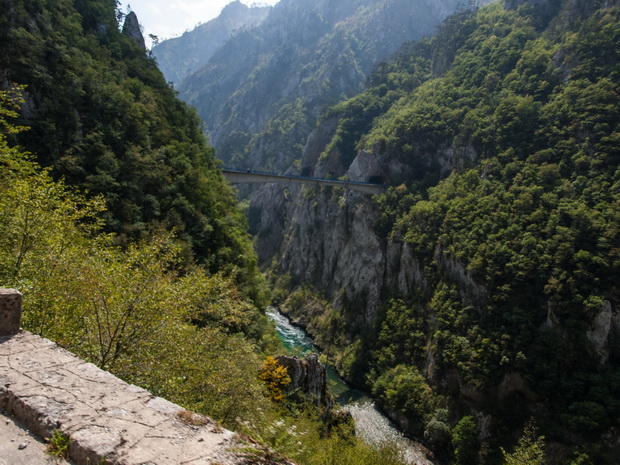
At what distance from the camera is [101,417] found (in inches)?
156

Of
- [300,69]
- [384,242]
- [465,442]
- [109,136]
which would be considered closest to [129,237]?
[109,136]

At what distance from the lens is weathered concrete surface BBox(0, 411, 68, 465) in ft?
11.3

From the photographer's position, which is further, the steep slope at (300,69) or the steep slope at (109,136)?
the steep slope at (300,69)

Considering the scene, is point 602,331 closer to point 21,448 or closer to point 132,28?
point 21,448

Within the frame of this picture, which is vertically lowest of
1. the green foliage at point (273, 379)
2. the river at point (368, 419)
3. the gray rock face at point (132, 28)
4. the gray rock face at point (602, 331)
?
the river at point (368, 419)

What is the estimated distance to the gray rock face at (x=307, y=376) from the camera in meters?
17.9

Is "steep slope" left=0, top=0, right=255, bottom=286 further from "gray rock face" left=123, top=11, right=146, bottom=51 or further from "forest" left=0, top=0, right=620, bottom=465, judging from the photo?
"gray rock face" left=123, top=11, right=146, bottom=51

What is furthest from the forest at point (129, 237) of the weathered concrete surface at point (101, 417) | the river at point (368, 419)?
the river at point (368, 419)

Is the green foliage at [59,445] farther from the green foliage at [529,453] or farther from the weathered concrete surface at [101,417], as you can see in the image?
the green foliage at [529,453]

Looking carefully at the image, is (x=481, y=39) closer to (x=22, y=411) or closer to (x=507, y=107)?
(x=507, y=107)

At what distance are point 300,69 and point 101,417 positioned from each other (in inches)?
6047

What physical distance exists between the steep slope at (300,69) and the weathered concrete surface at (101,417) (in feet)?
344

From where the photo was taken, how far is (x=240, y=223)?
1516 inches

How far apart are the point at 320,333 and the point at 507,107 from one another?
41700 millimetres
